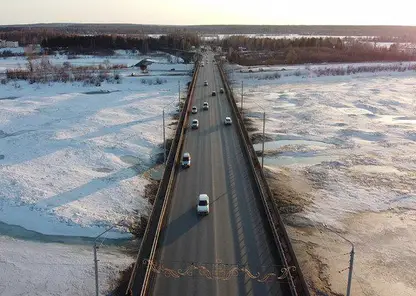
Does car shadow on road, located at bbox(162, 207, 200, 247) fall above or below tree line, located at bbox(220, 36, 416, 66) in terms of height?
below

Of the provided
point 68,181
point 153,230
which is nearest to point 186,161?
point 68,181

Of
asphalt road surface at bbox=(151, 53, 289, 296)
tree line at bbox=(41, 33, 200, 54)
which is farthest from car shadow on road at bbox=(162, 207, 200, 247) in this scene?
tree line at bbox=(41, 33, 200, 54)

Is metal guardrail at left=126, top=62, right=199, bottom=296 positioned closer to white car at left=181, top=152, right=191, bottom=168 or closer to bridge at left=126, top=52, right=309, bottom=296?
bridge at left=126, top=52, right=309, bottom=296

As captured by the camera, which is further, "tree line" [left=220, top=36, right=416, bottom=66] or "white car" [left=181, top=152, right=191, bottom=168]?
"tree line" [left=220, top=36, right=416, bottom=66]

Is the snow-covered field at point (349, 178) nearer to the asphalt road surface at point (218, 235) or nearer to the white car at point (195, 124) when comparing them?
the asphalt road surface at point (218, 235)

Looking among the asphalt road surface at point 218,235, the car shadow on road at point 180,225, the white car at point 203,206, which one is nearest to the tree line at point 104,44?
the asphalt road surface at point 218,235

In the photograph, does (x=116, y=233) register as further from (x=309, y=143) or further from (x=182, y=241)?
(x=309, y=143)

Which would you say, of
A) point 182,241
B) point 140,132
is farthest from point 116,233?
point 140,132
